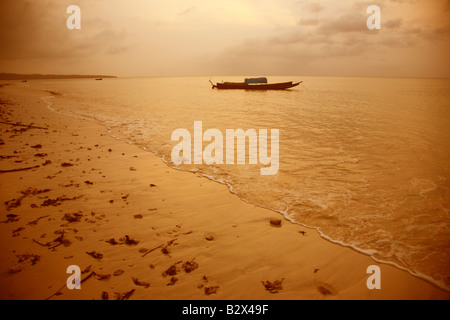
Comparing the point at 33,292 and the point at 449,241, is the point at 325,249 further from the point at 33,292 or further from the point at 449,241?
the point at 33,292

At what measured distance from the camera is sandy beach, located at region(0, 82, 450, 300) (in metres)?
2.77

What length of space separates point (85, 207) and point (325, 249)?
175 inches

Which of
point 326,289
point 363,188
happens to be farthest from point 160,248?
point 363,188

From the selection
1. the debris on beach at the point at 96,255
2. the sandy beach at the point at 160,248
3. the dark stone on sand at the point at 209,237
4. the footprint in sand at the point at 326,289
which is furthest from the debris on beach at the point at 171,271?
the footprint in sand at the point at 326,289

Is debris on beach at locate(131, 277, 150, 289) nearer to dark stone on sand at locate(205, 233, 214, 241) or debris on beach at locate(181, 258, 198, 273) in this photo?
debris on beach at locate(181, 258, 198, 273)

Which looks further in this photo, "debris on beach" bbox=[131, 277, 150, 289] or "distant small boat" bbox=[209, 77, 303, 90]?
"distant small boat" bbox=[209, 77, 303, 90]

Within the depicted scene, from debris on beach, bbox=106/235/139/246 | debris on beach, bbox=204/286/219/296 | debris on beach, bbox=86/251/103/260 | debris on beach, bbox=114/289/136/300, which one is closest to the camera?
debris on beach, bbox=114/289/136/300

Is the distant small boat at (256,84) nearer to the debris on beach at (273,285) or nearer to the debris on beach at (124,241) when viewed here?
the debris on beach at (124,241)

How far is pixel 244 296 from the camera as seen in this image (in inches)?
107

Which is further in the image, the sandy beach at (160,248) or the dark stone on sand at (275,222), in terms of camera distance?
the dark stone on sand at (275,222)

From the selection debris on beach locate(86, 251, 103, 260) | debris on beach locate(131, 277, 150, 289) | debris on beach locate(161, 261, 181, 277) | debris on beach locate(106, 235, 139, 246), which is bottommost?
debris on beach locate(131, 277, 150, 289)

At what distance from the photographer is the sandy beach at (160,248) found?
277 centimetres

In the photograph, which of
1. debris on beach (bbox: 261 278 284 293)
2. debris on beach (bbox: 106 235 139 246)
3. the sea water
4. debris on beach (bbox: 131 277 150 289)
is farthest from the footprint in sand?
debris on beach (bbox: 106 235 139 246)
